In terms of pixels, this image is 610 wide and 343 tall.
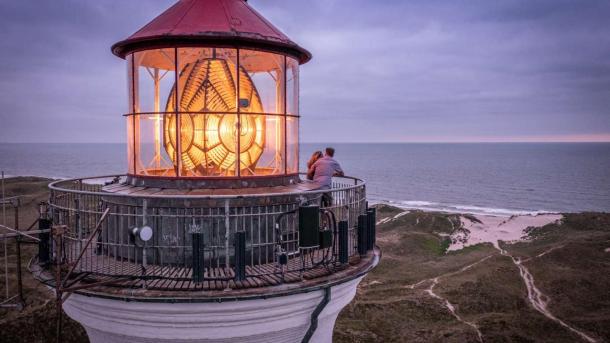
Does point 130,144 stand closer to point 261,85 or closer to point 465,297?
point 261,85

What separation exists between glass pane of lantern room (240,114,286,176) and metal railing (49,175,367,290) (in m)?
1.04

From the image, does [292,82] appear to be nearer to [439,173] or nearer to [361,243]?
[361,243]

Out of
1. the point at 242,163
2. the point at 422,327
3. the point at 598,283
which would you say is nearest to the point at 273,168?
the point at 242,163

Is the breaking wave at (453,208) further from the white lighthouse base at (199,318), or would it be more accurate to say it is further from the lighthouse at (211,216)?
the white lighthouse base at (199,318)

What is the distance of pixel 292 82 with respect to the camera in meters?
9.27

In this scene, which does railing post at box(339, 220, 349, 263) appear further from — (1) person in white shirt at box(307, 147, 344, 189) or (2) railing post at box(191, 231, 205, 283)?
(1) person in white shirt at box(307, 147, 344, 189)

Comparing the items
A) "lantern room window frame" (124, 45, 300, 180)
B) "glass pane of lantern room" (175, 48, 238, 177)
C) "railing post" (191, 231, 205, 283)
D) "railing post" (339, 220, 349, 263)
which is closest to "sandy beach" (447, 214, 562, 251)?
"lantern room window frame" (124, 45, 300, 180)

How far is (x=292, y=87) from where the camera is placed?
9289mm

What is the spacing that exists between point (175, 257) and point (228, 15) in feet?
12.8

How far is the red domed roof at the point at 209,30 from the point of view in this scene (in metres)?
7.75

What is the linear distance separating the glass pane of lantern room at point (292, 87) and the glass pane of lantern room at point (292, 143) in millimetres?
177

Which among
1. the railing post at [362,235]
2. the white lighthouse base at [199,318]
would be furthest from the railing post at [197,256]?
the railing post at [362,235]

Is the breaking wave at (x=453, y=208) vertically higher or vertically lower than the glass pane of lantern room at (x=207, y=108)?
lower

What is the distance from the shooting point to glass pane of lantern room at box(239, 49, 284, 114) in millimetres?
8453
